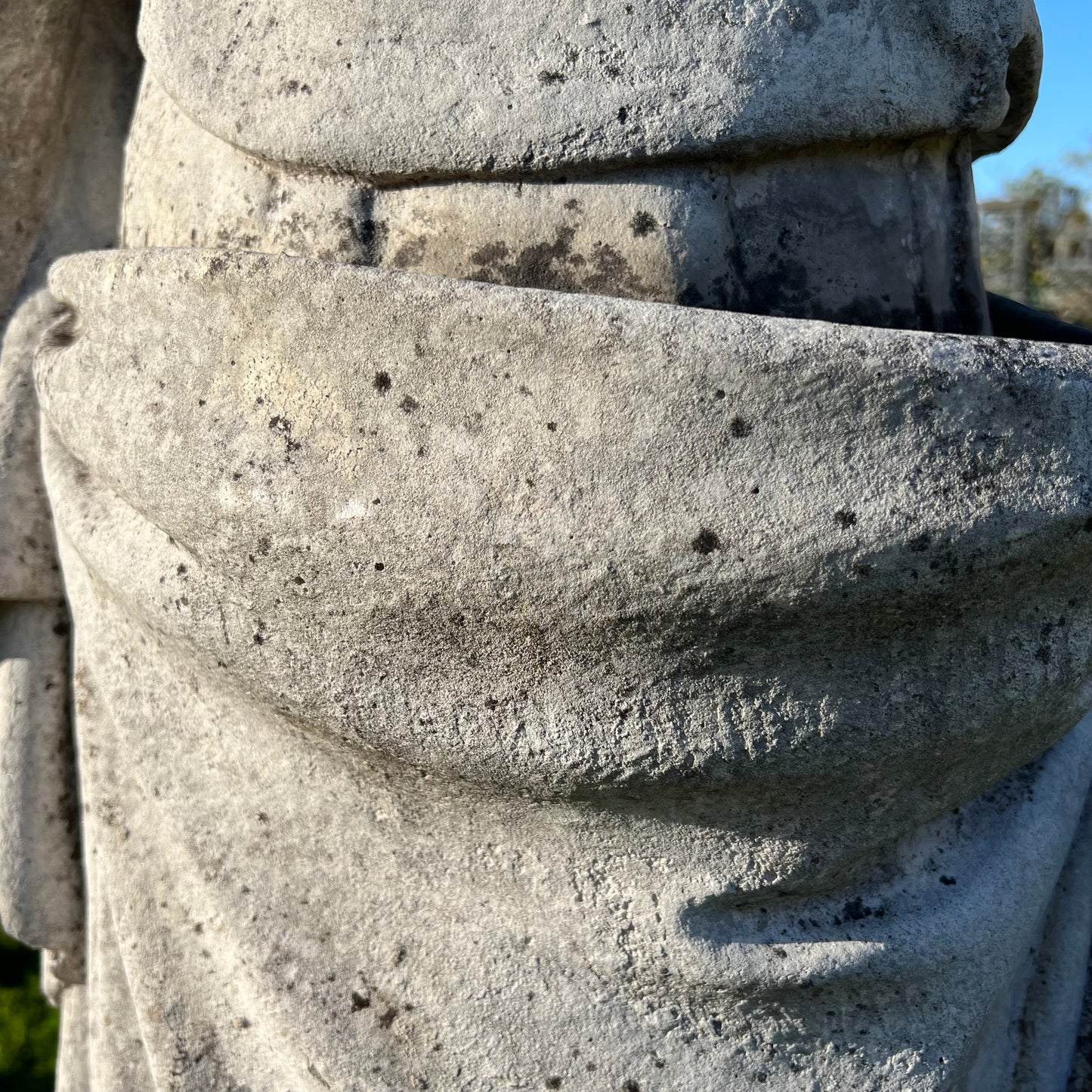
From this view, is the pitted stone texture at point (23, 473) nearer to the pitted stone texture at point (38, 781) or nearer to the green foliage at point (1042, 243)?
the pitted stone texture at point (38, 781)

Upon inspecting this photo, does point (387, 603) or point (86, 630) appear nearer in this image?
point (387, 603)

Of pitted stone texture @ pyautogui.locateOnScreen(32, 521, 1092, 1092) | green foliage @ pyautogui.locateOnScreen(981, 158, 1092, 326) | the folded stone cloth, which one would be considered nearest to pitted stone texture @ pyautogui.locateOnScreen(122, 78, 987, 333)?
the folded stone cloth

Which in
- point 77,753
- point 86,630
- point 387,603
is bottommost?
point 77,753

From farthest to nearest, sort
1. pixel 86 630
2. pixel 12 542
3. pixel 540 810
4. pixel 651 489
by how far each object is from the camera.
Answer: pixel 12 542 → pixel 86 630 → pixel 540 810 → pixel 651 489

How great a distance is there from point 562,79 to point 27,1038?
9.34 feet

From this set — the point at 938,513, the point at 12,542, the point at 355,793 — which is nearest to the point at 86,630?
the point at 12,542

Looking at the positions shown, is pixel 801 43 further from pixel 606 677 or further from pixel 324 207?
pixel 606 677

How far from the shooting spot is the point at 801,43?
103 centimetres

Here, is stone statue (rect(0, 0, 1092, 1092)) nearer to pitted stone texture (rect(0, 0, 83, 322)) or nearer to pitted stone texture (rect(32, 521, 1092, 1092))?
pitted stone texture (rect(32, 521, 1092, 1092))

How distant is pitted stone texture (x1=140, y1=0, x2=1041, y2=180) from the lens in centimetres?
102

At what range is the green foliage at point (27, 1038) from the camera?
2.95m

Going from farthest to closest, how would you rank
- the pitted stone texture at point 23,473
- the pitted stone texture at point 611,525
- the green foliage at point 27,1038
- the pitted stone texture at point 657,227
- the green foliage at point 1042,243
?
the green foliage at point 1042,243
the green foliage at point 27,1038
the pitted stone texture at point 23,473
the pitted stone texture at point 657,227
the pitted stone texture at point 611,525

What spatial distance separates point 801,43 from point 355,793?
2.50ft

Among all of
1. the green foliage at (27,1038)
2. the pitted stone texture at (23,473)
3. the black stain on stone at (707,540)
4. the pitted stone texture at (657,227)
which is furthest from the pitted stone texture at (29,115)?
the green foliage at (27,1038)
